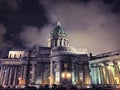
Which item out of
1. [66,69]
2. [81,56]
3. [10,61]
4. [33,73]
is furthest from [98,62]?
[10,61]

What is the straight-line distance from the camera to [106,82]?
6138cm

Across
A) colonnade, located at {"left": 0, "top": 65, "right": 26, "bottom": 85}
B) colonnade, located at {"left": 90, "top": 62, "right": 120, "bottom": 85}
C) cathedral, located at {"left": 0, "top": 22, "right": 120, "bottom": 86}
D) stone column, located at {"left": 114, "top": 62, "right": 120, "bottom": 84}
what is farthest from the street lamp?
colonnade, located at {"left": 0, "top": 65, "right": 26, "bottom": 85}

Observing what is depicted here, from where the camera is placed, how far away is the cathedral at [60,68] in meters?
58.7

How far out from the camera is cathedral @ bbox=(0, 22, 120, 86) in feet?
193

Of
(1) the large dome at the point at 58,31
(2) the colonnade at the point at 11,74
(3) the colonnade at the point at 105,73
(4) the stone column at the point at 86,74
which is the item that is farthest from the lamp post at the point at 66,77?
(1) the large dome at the point at 58,31

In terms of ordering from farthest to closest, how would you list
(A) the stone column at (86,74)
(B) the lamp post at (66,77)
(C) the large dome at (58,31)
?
(C) the large dome at (58,31) < (A) the stone column at (86,74) < (B) the lamp post at (66,77)

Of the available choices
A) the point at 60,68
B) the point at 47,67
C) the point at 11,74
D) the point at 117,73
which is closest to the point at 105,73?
the point at 117,73

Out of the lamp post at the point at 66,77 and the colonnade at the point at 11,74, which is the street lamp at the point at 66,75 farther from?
the colonnade at the point at 11,74

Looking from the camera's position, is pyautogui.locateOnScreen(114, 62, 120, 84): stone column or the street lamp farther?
pyautogui.locateOnScreen(114, 62, 120, 84): stone column

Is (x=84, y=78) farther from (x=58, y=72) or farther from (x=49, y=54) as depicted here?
(x=49, y=54)

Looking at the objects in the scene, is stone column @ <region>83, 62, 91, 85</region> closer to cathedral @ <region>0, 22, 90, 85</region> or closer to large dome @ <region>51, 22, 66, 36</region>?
cathedral @ <region>0, 22, 90, 85</region>

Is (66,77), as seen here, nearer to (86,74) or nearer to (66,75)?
(66,75)

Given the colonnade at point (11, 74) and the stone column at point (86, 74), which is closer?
the stone column at point (86, 74)

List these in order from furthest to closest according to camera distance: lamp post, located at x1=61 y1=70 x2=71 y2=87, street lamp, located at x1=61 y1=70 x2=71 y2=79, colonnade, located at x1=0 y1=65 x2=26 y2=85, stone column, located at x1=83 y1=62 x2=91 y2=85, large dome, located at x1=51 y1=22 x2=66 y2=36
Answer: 1. large dome, located at x1=51 y1=22 x2=66 y2=36
2. colonnade, located at x1=0 y1=65 x2=26 y2=85
3. stone column, located at x1=83 y1=62 x2=91 y2=85
4. street lamp, located at x1=61 y1=70 x2=71 y2=79
5. lamp post, located at x1=61 y1=70 x2=71 y2=87
